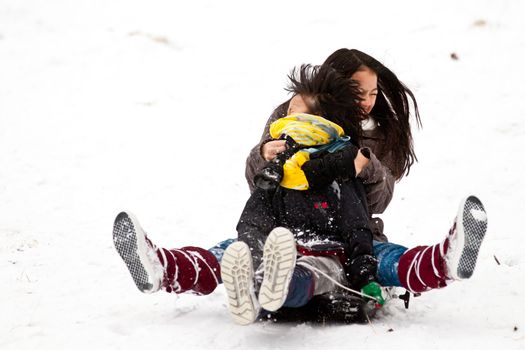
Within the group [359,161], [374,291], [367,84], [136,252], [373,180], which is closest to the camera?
[136,252]

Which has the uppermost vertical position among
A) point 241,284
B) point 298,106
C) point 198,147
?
point 298,106

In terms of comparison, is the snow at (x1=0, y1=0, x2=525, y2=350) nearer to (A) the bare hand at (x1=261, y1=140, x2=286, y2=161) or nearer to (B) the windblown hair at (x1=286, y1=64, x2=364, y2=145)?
(A) the bare hand at (x1=261, y1=140, x2=286, y2=161)

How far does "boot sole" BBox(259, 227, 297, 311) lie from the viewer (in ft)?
8.12

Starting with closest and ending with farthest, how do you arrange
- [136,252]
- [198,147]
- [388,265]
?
[136,252] → [388,265] → [198,147]

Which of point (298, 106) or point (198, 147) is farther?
point (198, 147)

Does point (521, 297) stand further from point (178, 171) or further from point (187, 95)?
point (187, 95)

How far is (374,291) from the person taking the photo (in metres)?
2.84

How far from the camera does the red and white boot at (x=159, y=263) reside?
2721 mm

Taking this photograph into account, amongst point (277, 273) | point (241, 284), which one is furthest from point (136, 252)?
point (277, 273)

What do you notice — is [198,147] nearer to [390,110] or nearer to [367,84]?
[390,110]

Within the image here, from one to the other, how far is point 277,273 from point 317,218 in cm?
63

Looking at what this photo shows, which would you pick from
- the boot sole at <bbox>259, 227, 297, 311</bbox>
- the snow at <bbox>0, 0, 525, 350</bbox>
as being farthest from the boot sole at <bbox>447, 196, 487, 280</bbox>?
the boot sole at <bbox>259, 227, 297, 311</bbox>

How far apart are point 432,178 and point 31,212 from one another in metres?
3.59

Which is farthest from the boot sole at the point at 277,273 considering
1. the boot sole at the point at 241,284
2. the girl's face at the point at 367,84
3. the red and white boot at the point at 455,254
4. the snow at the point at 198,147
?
the girl's face at the point at 367,84
